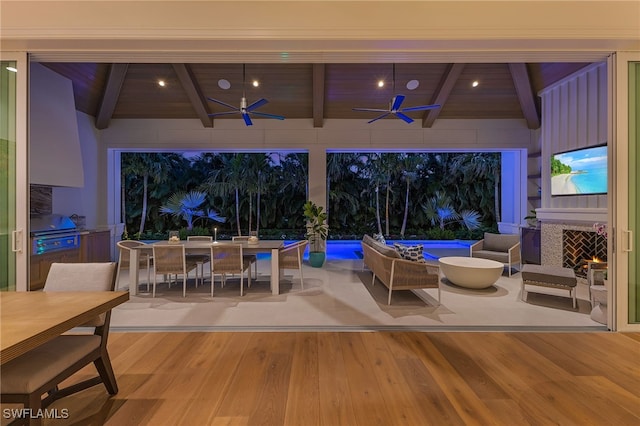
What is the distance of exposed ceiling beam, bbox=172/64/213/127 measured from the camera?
6085 mm

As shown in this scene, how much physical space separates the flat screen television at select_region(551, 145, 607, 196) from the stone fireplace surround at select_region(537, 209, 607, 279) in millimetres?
382

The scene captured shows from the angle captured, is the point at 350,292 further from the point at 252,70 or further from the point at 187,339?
the point at 252,70

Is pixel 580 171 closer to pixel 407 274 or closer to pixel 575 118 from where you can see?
pixel 575 118

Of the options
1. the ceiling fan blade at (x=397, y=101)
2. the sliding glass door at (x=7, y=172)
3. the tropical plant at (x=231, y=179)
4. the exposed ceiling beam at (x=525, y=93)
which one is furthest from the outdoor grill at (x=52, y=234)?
the exposed ceiling beam at (x=525, y=93)

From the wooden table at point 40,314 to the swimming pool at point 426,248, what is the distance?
633 centimetres

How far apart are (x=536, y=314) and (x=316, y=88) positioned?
18.7ft

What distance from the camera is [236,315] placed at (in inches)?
147

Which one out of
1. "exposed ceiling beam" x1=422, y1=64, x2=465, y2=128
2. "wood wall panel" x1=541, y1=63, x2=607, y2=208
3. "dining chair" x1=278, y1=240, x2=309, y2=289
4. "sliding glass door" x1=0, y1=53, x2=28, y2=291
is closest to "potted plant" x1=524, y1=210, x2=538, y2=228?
"wood wall panel" x1=541, y1=63, x2=607, y2=208

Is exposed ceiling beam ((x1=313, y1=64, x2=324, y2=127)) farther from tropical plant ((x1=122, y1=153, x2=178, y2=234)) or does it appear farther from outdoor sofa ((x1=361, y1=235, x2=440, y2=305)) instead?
tropical plant ((x1=122, y1=153, x2=178, y2=234))

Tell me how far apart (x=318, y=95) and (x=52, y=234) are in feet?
19.0

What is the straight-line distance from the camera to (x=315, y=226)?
7098 mm

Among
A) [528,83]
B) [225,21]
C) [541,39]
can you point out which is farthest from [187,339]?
[528,83]

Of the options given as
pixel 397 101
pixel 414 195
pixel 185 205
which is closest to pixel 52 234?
pixel 185 205

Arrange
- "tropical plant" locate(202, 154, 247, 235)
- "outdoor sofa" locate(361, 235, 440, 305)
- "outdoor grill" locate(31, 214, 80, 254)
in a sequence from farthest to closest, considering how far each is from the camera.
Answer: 1. "tropical plant" locate(202, 154, 247, 235)
2. "outdoor grill" locate(31, 214, 80, 254)
3. "outdoor sofa" locate(361, 235, 440, 305)
